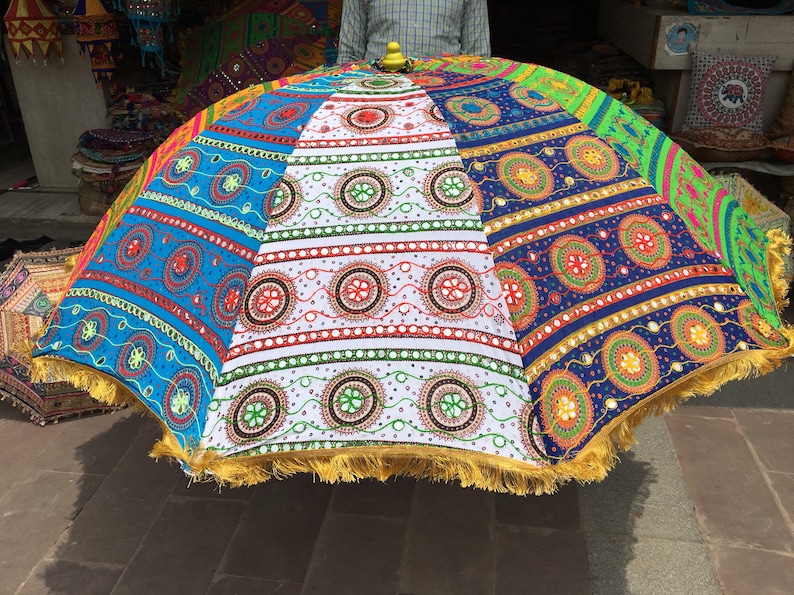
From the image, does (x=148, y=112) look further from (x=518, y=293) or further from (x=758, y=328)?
(x=758, y=328)

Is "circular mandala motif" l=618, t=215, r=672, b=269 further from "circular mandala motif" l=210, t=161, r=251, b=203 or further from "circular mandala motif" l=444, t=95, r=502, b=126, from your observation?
"circular mandala motif" l=210, t=161, r=251, b=203

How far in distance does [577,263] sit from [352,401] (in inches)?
28.6

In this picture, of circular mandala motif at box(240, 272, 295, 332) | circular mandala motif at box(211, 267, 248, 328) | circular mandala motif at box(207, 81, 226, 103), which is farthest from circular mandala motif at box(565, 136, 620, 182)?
circular mandala motif at box(207, 81, 226, 103)

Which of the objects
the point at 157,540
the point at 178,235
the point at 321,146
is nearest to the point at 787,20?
the point at 321,146

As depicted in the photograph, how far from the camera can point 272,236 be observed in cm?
183

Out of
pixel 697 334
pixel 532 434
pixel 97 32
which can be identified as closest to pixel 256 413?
pixel 532 434

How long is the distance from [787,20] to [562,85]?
365 centimetres

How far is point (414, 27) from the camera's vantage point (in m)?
3.74

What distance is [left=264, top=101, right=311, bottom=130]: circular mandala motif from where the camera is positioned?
2.06 metres

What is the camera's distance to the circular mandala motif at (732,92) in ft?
15.8

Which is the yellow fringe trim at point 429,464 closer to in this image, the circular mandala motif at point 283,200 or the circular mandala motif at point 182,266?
the circular mandala motif at point 182,266

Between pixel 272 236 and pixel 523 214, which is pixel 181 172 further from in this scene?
pixel 523 214

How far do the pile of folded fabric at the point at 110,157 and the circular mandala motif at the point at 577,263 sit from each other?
5.25 m

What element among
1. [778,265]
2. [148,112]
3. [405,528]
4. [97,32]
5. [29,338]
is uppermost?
[97,32]
